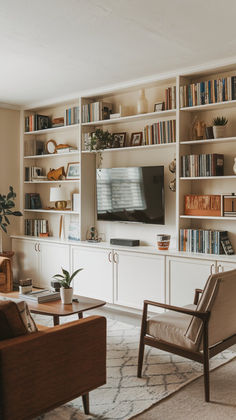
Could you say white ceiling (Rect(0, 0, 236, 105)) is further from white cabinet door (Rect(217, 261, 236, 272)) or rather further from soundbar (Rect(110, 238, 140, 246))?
white cabinet door (Rect(217, 261, 236, 272))

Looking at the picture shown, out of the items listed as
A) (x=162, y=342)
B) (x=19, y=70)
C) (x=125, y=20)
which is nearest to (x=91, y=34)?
(x=125, y=20)

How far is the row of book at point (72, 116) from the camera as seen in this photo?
560 centimetres

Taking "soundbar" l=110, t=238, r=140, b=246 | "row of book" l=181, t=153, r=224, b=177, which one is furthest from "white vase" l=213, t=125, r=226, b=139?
"soundbar" l=110, t=238, r=140, b=246

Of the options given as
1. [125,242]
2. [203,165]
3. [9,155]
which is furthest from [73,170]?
[203,165]

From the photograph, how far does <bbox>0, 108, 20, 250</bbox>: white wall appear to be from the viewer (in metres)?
6.20

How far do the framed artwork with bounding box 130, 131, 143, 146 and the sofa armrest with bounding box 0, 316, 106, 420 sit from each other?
290 centimetres

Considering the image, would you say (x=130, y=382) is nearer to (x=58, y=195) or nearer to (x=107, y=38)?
(x=107, y=38)

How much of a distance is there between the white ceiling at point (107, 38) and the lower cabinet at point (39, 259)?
7.03ft

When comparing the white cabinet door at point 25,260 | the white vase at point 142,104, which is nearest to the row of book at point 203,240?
the white vase at point 142,104

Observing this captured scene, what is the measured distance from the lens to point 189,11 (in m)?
3.09

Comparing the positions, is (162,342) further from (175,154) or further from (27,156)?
(27,156)

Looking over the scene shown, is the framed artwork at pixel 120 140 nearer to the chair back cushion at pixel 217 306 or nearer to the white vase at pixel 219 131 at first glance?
the white vase at pixel 219 131

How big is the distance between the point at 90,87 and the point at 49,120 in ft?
3.88

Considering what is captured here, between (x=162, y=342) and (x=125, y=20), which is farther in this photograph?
(x=125, y=20)
